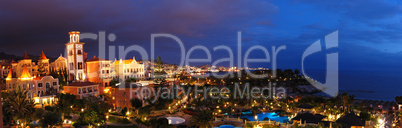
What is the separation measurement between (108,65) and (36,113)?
21.5m

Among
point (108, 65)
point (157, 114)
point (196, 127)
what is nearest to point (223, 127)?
point (196, 127)

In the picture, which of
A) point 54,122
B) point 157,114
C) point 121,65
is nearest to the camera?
point 54,122

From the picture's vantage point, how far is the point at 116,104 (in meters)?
28.3

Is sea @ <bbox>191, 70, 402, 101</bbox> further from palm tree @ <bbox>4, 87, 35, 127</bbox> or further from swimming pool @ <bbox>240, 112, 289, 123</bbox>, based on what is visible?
palm tree @ <bbox>4, 87, 35, 127</bbox>

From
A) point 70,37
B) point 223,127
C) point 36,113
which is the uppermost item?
point 70,37

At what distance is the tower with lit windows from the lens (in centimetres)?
3631

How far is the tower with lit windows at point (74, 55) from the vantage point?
119ft

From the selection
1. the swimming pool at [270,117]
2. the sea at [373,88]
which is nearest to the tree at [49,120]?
the swimming pool at [270,117]

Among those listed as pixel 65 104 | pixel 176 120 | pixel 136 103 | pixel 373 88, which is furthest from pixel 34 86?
pixel 373 88

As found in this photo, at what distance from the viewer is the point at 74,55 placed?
36.5 m

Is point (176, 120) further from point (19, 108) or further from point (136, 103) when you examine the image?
point (19, 108)

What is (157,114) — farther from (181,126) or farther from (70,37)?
(70,37)

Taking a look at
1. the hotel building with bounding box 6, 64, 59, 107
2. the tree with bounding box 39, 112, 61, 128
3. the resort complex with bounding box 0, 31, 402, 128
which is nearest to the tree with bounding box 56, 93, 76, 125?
the resort complex with bounding box 0, 31, 402, 128

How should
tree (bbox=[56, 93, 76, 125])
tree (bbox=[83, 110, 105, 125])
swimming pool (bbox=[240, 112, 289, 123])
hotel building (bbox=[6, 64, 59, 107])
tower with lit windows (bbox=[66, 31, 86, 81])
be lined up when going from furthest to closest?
tower with lit windows (bbox=[66, 31, 86, 81]), hotel building (bbox=[6, 64, 59, 107]), swimming pool (bbox=[240, 112, 289, 123]), tree (bbox=[56, 93, 76, 125]), tree (bbox=[83, 110, 105, 125])
